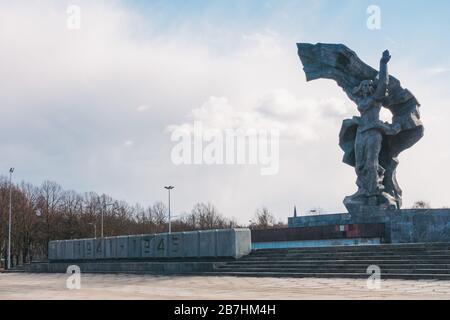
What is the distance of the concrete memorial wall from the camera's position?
20.4m

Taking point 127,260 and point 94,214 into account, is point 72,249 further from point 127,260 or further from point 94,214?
point 94,214

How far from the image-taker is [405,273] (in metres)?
14.5

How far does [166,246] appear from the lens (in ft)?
74.5

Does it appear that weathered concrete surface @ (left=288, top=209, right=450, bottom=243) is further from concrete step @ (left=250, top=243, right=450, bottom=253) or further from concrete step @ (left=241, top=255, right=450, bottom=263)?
concrete step @ (left=241, top=255, right=450, bottom=263)

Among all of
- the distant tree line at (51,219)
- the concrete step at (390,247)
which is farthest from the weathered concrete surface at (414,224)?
the distant tree line at (51,219)

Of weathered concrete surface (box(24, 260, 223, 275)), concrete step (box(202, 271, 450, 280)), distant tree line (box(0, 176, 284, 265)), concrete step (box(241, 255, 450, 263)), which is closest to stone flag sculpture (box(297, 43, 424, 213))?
concrete step (box(241, 255, 450, 263))

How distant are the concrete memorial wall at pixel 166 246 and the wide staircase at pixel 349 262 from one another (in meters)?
0.95

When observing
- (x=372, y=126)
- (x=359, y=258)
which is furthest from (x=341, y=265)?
(x=372, y=126)

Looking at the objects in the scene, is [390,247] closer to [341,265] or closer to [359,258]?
[359,258]

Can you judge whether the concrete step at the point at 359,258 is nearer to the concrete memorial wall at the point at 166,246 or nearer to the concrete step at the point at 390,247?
the concrete step at the point at 390,247

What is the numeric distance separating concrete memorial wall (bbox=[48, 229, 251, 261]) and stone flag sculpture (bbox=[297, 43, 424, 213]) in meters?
7.33
